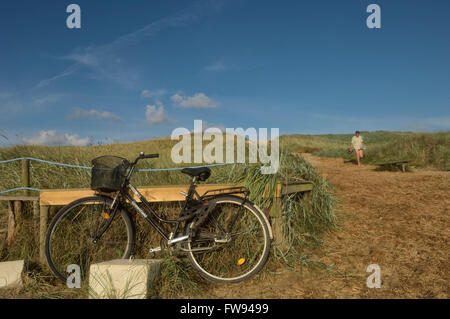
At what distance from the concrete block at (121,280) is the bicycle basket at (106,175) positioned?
91 cm

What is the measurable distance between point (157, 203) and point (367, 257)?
3.07 m

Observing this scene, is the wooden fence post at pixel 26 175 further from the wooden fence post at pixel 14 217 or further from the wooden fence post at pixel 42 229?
the wooden fence post at pixel 42 229

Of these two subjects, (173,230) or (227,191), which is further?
(227,191)

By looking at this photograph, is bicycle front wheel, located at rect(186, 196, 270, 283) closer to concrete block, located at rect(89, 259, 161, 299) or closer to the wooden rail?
the wooden rail

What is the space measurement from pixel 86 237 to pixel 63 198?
61 cm

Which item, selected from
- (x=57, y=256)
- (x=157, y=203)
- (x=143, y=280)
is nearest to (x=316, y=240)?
Result: (x=157, y=203)

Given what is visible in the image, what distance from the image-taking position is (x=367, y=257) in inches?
180

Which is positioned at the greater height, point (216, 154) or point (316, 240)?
point (216, 154)

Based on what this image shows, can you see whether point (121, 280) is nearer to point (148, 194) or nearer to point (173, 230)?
point (173, 230)

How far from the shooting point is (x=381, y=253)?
4.70 metres

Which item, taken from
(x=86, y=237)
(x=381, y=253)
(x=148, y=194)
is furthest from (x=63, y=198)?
(x=381, y=253)

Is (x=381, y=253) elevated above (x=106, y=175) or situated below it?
below
